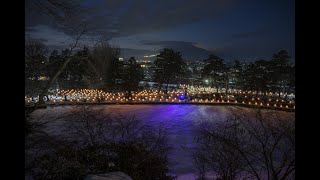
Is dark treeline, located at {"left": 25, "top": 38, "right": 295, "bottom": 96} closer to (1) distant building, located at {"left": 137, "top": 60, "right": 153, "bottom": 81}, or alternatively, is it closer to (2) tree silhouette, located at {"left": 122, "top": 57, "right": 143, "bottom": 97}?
(2) tree silhouette, located at {"left": 122, "top": 57, "right": 143, "bottom": 97}

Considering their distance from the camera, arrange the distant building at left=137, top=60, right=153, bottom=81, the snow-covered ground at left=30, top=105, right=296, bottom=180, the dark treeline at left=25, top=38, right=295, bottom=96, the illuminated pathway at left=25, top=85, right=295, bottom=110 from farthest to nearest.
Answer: the distant building at left=137, top=60, right=153, bottom=81 < the dark treeline at left=25, top=38, right=295, bottom=96 < the illuminated pathway at left=25, top=85, right=295, bottom=110 < the snow-covered ground at left=30, top=105, right=296, bottom=180

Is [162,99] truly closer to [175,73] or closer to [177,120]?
[175,73]

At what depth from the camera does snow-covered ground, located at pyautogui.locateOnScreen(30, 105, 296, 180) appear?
1041cm

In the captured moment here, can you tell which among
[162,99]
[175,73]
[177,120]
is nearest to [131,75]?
[162,99]

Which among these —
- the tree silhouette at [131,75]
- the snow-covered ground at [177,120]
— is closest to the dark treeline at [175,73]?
the tree silhouette at [131,75]

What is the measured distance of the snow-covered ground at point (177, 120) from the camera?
34.1 ft

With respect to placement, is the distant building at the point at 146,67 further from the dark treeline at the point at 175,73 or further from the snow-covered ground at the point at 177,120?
the snow-covered ground at the point at 177,120

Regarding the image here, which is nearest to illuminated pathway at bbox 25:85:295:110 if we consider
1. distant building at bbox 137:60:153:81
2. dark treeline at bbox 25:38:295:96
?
dark treeline at bbox 25:38:295:96

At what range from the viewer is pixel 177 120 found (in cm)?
1817
